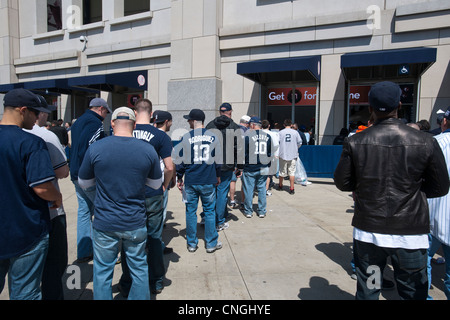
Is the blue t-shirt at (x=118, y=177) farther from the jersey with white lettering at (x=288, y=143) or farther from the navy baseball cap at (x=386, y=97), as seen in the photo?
the jersey with white lettering at (x=288, y=143)

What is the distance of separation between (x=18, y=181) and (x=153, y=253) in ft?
5.49

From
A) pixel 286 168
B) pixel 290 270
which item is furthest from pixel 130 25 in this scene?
pixel 290 270

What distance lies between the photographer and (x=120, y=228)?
2631mm

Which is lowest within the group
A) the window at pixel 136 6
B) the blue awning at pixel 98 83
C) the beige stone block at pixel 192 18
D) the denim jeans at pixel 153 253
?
the denim jeans at pixel 153 253

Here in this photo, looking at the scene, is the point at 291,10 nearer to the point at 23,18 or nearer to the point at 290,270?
the point at 290,270

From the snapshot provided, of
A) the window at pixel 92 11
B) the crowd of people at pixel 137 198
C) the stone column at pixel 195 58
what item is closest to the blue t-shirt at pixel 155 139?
the crowd of people at pixel 137 198

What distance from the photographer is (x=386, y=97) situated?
2314 millimetres

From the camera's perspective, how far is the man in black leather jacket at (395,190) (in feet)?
7.41

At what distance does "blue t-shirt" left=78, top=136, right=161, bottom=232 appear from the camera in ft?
8.49

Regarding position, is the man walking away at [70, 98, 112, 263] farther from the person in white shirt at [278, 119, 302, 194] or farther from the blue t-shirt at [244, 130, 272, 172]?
the person in white shirt at [278, 119, 302, 194]

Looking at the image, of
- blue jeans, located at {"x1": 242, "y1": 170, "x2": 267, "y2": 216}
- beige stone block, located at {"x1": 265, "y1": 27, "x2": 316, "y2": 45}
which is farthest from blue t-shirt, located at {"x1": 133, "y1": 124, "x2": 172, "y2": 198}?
beige stone block, located at {"x1": 265, "y1": 27, "x2": 316, "y2": 45}

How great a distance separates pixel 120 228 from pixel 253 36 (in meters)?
10.8

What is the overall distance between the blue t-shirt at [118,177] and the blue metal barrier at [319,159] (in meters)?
8.12

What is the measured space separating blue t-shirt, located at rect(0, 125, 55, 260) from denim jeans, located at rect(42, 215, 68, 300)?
49cm
